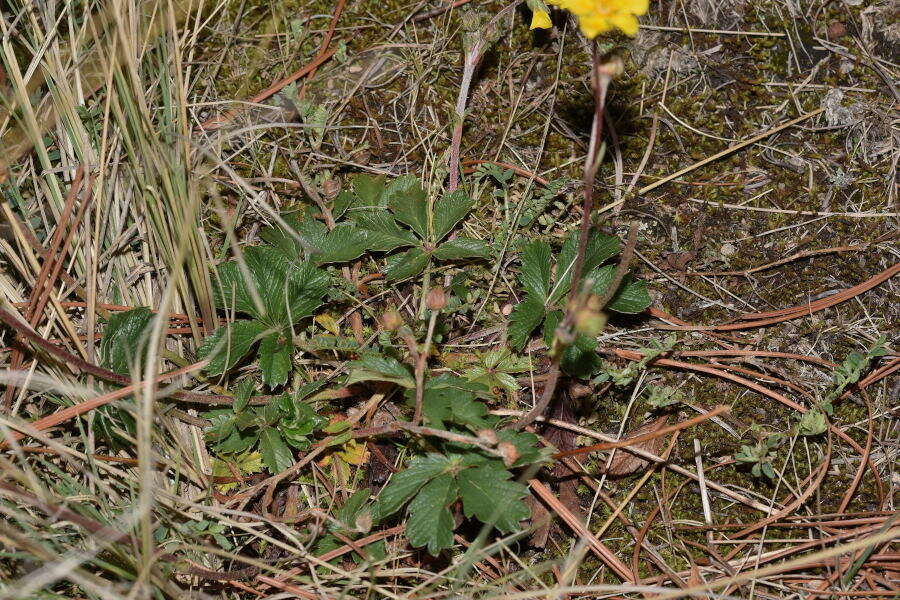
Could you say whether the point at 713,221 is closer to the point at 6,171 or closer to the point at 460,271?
the point at 460,271

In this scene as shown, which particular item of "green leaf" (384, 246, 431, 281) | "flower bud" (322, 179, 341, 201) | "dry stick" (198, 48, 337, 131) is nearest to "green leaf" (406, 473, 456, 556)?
"green leaf" (384, 246, 431, 281)

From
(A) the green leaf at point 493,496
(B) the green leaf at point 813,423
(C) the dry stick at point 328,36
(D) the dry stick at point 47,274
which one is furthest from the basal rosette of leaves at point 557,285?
(D) the dry stick at point 47,274

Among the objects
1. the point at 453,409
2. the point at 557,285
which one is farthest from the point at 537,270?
the point at 453,409

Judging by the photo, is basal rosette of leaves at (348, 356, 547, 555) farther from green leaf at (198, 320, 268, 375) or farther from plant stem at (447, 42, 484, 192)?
plant stem at (447, 42, 484, 192)

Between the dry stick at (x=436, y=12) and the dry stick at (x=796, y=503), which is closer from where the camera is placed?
the dry stick at (x=796, y=503)

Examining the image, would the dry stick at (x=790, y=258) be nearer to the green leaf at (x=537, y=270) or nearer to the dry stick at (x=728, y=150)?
the dry stick at (x=728, y=150)
